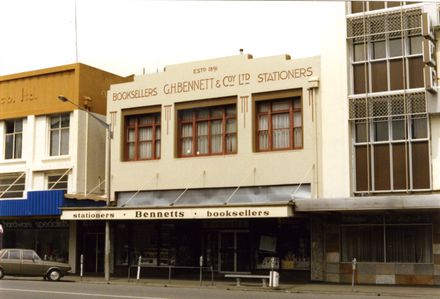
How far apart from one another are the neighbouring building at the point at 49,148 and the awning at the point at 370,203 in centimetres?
1250

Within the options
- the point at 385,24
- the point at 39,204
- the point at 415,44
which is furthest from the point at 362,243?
the point at 39,204

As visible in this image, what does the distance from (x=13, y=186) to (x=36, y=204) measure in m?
4.13

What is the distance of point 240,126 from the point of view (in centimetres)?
2606

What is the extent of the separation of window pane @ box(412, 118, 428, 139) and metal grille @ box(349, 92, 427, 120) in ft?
1.10

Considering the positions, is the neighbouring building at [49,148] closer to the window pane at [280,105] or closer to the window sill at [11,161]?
the window sill at [11,161]

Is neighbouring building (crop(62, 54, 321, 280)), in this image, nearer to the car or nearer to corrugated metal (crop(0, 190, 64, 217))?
corrugated metal (crop(0, 190, 64, 217))

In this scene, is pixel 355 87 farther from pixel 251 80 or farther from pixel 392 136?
pixel 251 80

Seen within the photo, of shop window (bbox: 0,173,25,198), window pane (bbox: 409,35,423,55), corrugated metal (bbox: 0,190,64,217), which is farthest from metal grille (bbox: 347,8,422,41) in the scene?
shop window (bbox: 0,173,25,198)

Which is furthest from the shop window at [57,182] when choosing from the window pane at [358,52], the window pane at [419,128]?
the window pane at [419,128]

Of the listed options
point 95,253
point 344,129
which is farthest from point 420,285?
point 95,253

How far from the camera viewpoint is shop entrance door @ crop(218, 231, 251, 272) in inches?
1038

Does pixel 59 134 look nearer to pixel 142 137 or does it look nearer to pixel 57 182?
pixel 57 182

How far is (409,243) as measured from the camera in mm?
22703

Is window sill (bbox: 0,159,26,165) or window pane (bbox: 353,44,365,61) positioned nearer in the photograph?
window pane (bbox: 353,44,365,61)
